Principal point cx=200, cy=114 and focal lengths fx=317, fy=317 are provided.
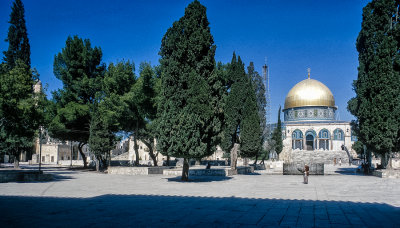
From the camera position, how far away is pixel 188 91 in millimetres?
16234

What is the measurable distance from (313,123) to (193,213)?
187ft

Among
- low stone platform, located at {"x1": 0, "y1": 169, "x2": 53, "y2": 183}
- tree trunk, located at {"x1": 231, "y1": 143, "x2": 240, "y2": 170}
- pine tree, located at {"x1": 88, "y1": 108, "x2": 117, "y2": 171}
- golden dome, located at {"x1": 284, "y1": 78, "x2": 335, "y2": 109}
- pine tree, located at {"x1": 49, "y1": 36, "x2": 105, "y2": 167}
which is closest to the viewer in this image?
low stone platform, located at {"x1": 0, "y1": 169, "x2": 53, "y2": 183}

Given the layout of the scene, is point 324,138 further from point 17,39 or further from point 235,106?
point 17,39

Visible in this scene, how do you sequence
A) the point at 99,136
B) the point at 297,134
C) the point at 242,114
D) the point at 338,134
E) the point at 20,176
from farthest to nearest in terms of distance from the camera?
the point at 297,134, the point at 338,134, the point at 99,136, the point at 242,114, the point at 20,176

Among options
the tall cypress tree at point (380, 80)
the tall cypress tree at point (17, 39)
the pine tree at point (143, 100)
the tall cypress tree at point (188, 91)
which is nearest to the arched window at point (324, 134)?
the tall cypress tree at point (380, 80)

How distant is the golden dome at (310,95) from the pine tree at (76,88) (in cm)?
4300

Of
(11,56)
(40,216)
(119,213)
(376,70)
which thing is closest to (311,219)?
(119,213)

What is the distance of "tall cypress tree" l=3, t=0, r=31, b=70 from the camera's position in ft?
70.4

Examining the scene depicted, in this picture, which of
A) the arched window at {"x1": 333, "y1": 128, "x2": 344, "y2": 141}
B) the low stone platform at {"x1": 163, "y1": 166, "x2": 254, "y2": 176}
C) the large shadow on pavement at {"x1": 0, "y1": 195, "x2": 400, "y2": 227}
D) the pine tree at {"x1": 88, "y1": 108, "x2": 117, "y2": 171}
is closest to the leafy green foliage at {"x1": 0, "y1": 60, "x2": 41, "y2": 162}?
the large shadow on pavement at {"x1": 0, "y1": 195, "x2": 400, "y2": 227}

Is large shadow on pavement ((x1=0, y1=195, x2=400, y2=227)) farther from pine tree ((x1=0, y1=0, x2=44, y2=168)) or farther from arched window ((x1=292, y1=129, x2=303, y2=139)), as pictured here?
arched window ((x1=292, y1=129, x2=303, y2=139))

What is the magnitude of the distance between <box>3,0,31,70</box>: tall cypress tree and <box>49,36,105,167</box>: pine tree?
7.72 m

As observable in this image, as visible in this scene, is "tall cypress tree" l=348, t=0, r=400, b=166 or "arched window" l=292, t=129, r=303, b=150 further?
"arched window" l=292, t=129, r=303, b=150

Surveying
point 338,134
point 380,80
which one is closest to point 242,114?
point 380,80

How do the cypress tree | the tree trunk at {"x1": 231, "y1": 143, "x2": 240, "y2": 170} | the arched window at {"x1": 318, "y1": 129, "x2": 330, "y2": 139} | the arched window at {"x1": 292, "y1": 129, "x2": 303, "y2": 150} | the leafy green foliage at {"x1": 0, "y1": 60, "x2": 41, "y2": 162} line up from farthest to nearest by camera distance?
the arched window at {"x1": 292, "y1": 129, "x2": 303, "y2": 150}, the arched window at {"x1": 318, "y1": 129, "x2": 330, "y2": 139}, the cypress tree, the tree trunk at {"x1": 231, "y1": 143, "x2": 240, "y2": 170}, the leafy green foliage at {"x1": 0, "y1": 60, "x2": 41, "y2": 162}
